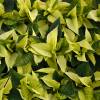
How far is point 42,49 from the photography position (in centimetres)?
233

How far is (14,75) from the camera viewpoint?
7.48 feet

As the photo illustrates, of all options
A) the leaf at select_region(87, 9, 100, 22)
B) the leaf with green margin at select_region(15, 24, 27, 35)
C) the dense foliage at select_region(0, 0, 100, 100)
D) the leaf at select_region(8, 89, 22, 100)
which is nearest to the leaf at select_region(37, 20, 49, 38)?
the dense foliage at select_region(0, 0, 100, 100)

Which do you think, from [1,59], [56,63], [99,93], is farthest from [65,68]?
[1,59]

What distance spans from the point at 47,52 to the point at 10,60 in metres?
0.26

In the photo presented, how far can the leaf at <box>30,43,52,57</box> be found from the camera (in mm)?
2314

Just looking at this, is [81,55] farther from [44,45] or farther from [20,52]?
[20,52]

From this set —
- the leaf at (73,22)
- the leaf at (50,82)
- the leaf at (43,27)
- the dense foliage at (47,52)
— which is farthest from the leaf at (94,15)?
the leaf at (50,82)

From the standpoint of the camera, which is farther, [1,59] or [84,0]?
[84,0]

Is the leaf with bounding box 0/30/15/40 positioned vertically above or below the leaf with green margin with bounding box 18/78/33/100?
above

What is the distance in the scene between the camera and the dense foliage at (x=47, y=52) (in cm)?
229

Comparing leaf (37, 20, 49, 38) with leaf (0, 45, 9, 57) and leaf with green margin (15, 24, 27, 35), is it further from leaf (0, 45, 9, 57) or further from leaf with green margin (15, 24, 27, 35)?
leaf (0, 45, 9, 57)

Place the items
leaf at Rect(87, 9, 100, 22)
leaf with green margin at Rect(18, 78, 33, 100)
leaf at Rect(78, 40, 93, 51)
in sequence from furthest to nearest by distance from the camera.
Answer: leaf at Rect(87, 9, 100, 22), leaf at Rect(78, 40, 93, 51), leaf with green margin at Rect(18, 78, 33, 100)

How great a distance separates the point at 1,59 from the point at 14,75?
0.51 feet

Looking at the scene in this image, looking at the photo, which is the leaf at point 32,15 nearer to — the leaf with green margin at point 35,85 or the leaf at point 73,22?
the leaf at point 73,22
